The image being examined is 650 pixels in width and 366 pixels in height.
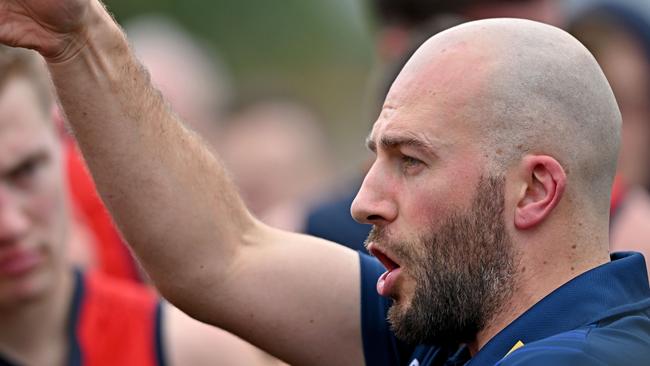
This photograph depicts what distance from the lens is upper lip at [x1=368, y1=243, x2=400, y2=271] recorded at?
3521 mm

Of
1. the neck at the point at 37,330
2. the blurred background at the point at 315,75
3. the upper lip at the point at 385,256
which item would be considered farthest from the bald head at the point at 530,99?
the neck at the point at 37,330

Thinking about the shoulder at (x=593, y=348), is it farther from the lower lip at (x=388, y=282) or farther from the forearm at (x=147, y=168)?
the forearm at (x=147, y=168)

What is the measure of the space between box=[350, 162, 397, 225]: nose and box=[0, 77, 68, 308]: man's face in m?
1.91

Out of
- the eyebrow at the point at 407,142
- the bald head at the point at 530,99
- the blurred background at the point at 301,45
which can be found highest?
the bald head at the point at 530,99

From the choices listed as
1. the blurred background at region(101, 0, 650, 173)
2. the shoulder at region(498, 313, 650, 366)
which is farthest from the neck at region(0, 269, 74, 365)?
the blurred background at region(101, 0, 650, 173)

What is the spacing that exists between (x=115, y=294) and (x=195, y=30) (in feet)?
52.0

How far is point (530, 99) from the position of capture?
3.37m

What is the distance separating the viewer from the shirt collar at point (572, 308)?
332cm

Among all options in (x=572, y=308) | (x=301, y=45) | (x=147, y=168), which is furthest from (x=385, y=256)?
(x=301, y=45)

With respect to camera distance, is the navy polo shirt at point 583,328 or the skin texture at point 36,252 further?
the skin texture at point 36,252

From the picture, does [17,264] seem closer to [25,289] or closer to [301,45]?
[25,289]

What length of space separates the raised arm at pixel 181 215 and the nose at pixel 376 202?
389 mm

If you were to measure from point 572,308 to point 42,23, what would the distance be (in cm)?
136

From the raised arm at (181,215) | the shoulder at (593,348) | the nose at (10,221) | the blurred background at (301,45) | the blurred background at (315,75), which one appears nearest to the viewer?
the shoulder at (593,348)
